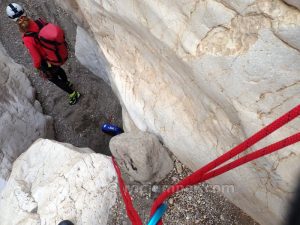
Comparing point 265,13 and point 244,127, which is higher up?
point 265,13

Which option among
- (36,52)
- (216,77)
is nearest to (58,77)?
(36,52)

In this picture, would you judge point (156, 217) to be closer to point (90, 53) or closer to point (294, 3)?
point (294, 3)

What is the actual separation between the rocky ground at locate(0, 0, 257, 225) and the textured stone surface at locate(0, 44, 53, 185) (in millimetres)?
335

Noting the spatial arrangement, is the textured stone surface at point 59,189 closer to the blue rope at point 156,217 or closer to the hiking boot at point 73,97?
the blue rope at point 156,217

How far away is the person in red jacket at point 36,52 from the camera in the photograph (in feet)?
15.6

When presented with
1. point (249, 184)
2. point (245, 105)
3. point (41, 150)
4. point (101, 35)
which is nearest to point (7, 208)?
point (41, 150)

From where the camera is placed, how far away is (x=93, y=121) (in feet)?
18.6

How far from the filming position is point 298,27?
1888 mm

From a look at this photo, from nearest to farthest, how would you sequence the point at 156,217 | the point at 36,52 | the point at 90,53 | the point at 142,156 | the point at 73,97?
the point at 156,217
the point at 142,156
the point at 36,52
the point at 90,53
the point at 73,97

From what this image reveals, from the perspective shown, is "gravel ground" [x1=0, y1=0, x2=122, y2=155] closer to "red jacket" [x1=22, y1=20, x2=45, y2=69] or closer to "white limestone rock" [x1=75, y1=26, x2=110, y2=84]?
"white limestone rock" [x1=75, y1=26, x2=110, y2=84]

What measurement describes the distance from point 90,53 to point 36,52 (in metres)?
0.72

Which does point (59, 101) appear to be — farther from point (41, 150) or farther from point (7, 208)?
point (7, 208)

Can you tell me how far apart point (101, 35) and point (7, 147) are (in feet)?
6.11

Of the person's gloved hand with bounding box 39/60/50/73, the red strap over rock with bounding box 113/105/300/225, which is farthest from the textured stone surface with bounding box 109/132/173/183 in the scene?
the person's gloved hand with bounding box 39/60/50/73
